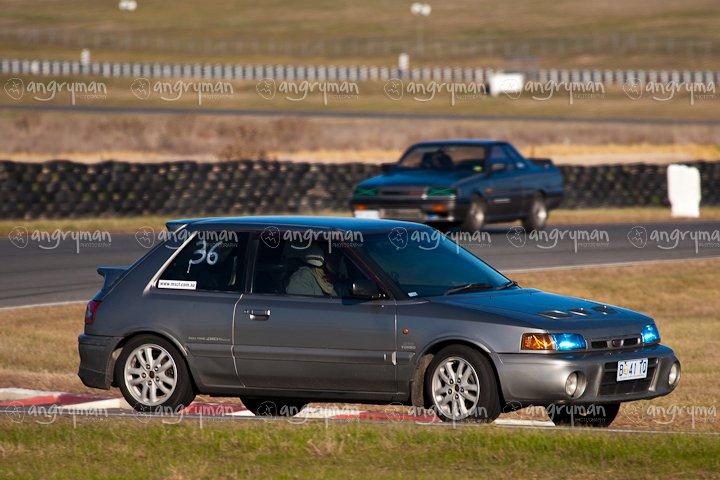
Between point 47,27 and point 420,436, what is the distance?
9636 cm

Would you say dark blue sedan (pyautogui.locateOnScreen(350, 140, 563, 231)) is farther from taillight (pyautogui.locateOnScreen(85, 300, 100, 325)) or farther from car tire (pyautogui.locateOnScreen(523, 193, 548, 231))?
taillight (pyautogui.locateOnScreen(85, 300, 100, 325))

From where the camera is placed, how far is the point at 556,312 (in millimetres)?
8664

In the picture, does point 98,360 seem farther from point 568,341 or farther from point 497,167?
point 497,167

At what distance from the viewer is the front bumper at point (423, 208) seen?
832 inches

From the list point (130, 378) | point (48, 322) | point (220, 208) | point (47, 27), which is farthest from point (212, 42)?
point (130, 378)

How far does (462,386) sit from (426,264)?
1.13 meters

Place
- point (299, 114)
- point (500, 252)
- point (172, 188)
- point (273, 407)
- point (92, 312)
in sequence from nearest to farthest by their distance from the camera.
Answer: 1. point (92, 312)
2. point (273, 407)
3. point (500, 252)
4. point (172, 188)
5. point (299, 114)

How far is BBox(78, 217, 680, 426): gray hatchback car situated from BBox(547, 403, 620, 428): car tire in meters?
0.01

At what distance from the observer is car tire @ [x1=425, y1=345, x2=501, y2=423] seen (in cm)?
835

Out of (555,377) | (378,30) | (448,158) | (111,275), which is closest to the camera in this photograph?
(555,377)

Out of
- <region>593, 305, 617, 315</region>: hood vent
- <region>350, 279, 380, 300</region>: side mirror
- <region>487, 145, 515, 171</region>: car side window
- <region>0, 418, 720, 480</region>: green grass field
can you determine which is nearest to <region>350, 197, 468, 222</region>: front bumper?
<region>487, 145, 515, 171</region>: car side window

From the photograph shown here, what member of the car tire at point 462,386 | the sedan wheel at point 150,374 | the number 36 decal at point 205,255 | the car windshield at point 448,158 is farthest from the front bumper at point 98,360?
the car windshield at point 448,158

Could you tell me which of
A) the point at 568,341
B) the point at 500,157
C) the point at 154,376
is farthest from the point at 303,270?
the point at 500,157

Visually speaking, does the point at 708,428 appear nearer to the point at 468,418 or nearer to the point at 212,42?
the point at 468,418
